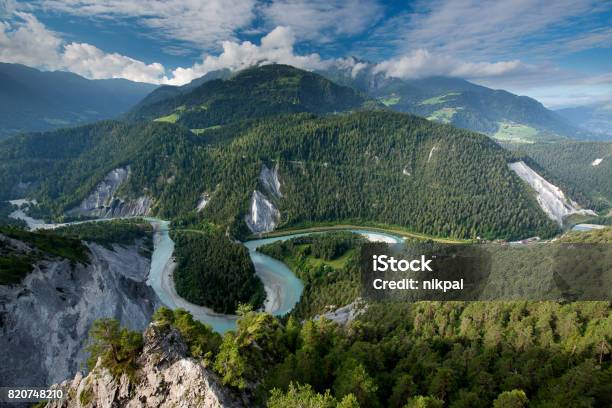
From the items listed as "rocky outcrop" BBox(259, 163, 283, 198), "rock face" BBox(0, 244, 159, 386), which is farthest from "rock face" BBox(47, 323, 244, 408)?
"rocky outcrop" BBox(259, 163, 283, 198)

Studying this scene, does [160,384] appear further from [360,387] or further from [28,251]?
[28,251]

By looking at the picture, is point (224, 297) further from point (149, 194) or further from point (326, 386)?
point (149, 194)

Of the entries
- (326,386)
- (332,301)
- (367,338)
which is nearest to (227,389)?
(326,386)

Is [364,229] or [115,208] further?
[115,208]

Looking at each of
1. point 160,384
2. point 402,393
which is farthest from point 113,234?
point 402,393

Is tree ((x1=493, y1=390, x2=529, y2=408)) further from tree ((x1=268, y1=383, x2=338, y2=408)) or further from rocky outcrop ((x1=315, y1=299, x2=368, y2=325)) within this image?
rocky outcrop ((x1=315, y1=299, x2=368, y2=325))

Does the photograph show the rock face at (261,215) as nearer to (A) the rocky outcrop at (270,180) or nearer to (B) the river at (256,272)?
(A) the rocky outcrop at (270,180)
